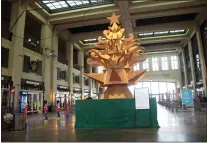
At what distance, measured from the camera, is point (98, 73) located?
401 inches

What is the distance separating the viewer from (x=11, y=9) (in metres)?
17.3

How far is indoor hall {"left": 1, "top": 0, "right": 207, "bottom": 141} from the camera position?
24.7 ft

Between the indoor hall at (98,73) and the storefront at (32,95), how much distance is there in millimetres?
90

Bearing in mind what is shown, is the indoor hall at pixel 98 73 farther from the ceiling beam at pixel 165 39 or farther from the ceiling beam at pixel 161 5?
the ceiling beam at pixel 165 39

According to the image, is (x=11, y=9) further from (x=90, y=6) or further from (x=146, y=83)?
(x=146, y=83)

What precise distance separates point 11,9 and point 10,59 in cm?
442

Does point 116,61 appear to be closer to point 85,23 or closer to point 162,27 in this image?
point 85,23

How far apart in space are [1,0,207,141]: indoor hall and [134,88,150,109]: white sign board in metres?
0.04

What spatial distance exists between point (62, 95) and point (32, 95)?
627 cm

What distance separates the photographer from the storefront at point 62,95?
24.2m

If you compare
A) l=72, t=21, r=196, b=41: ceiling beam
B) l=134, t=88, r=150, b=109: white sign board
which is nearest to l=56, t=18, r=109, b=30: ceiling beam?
l=72, t=21, r=196, b=41: ceiling beam

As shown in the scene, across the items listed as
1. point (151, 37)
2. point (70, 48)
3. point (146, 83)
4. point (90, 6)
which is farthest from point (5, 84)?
point (146, 83)

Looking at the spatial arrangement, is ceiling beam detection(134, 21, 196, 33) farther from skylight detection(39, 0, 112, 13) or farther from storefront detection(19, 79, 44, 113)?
storefront detection(19, 79, 44, 113)

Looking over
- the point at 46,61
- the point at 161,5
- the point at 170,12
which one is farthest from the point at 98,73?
the point at 170,12
